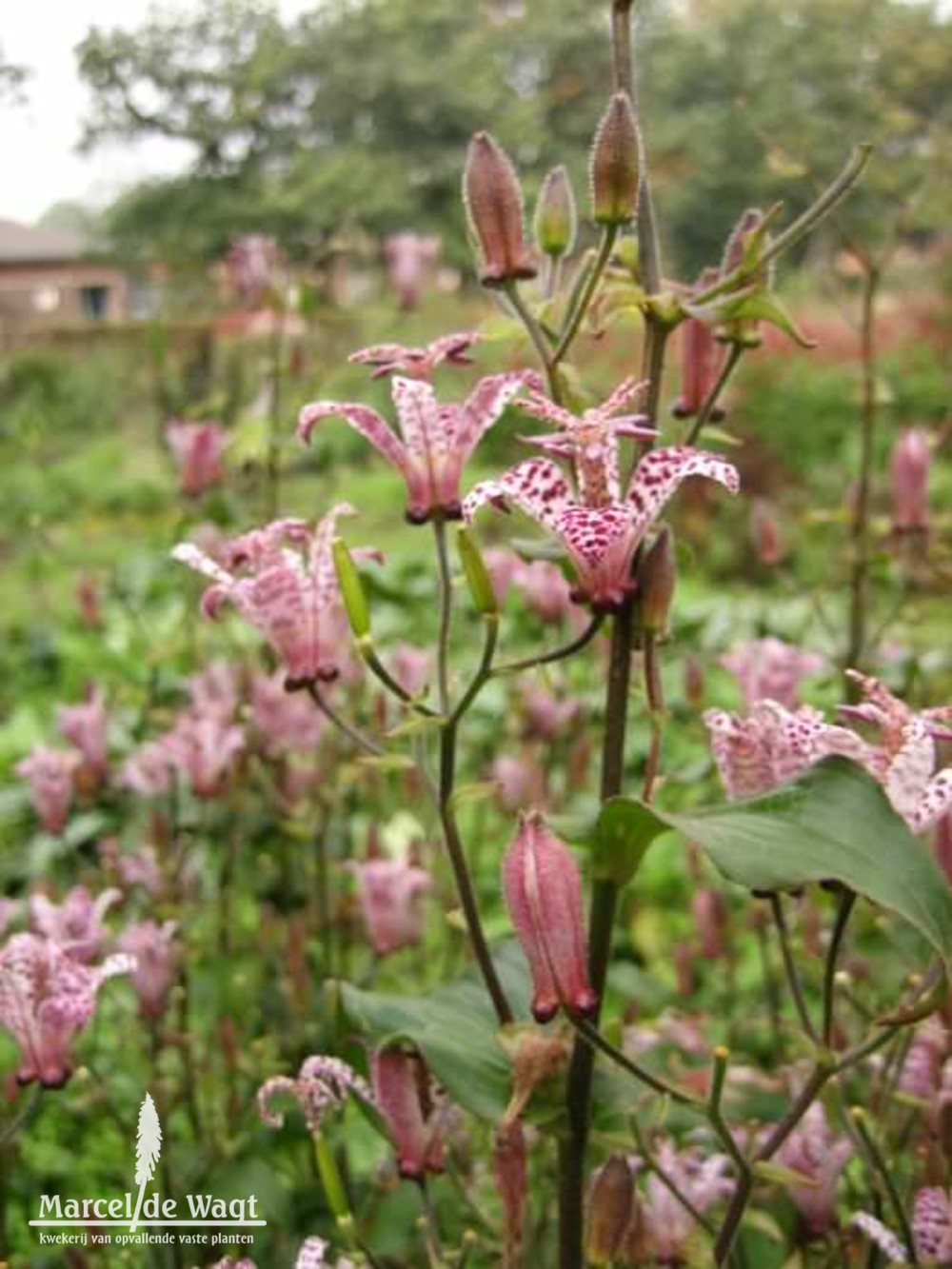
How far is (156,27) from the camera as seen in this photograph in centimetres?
1319

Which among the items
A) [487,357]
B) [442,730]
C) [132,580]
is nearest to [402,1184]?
[442,730]

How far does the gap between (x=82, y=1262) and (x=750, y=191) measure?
16.7m

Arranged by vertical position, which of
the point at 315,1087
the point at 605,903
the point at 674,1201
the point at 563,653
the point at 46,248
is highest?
the point at 46,248

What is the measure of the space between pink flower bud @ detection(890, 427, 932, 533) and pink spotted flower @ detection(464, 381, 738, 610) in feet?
2.52

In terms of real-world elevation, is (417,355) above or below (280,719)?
above

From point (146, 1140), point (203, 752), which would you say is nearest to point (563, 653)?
point (146, 1140)

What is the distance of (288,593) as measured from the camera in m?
0.82

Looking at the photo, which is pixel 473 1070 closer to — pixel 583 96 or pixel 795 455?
pixel 795 455

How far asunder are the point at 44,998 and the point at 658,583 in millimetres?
411

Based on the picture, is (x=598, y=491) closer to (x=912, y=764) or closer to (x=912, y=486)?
(x=912, y=764)

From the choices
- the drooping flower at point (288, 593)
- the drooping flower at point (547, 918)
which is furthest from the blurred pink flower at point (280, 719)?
the drooping flower at point (547, 918)

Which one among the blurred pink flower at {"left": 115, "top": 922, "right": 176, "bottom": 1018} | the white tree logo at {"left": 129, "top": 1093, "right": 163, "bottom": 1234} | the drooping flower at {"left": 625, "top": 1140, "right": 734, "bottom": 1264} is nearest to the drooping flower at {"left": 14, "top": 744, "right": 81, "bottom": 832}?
the blurred pink flower at {"left": 115, "top": 922, "right": 176, "bottom": 1018}

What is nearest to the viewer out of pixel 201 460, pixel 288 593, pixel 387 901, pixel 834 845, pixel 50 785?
pixel 834 845

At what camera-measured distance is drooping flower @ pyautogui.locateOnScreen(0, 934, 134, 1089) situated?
2.66 feet
